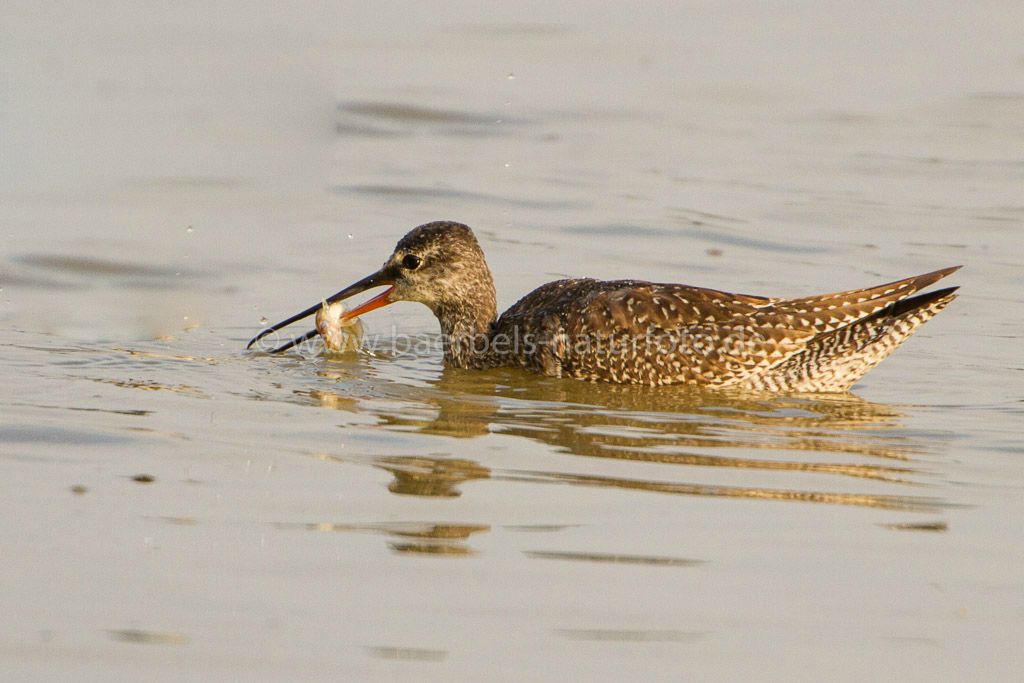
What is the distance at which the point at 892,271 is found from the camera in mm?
13125

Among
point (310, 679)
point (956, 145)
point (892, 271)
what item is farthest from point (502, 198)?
point (310, 679)

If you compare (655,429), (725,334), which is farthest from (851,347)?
(655,429)

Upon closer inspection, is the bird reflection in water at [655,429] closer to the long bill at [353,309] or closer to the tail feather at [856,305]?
the tail feather at [856,305]

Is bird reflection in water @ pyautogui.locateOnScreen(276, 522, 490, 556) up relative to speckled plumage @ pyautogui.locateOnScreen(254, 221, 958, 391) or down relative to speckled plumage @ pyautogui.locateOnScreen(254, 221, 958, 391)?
down

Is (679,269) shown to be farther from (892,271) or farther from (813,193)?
(813,193)

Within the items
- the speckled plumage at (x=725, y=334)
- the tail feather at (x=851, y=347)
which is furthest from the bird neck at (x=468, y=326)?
the tail feather at (x=851, y=347)

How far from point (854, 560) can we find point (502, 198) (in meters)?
9.31

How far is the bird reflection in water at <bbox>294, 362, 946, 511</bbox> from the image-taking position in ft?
24.7

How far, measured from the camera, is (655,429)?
883 cm

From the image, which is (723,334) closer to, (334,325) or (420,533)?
(334,325)

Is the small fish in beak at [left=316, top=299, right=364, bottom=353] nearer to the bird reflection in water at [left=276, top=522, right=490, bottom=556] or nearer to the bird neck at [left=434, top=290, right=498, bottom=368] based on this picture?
the bird neck at [left=434, top=290, right=498, bottom=368]

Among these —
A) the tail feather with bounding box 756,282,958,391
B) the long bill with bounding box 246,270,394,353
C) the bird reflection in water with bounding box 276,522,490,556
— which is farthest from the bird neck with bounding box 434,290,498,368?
the bird reflection in water with bounding box 276,522,490,556

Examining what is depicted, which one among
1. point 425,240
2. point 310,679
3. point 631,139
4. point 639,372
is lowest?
point 310,679

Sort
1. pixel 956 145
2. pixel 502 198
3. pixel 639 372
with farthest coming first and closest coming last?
pixel 956 145, pixel 502 198, pixel 639 372
